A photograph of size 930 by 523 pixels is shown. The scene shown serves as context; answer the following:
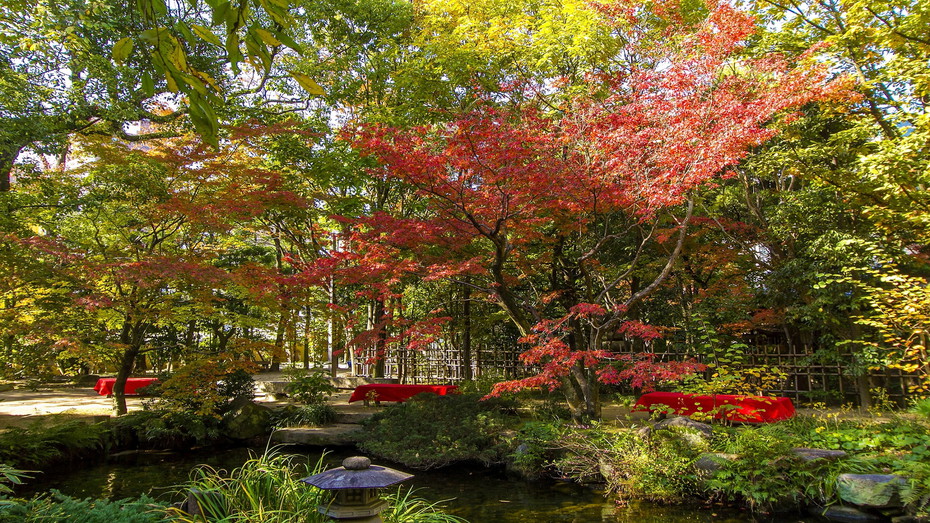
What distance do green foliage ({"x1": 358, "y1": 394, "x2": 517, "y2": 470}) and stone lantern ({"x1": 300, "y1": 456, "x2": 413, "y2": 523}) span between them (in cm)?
384

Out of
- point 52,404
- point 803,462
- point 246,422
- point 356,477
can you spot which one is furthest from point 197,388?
point 803,462

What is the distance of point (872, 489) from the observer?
441cm

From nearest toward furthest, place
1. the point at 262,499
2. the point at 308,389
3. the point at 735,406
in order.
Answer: the point at 262,499 < the point at 735,406 < the point at 308,389

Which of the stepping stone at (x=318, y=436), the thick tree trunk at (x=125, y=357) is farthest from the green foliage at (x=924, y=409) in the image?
the thick tree trunk at (x=125, y=357)

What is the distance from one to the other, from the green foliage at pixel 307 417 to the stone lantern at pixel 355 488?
561cm

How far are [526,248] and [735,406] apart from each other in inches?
140

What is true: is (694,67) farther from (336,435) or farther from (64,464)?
(64,464)

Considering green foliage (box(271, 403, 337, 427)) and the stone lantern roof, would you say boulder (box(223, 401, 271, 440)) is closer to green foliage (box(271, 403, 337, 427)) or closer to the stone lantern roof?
green foliage (box(271, 403, 337, 427))

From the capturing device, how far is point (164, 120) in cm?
911

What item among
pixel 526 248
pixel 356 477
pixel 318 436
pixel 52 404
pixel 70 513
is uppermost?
pixel 526 248

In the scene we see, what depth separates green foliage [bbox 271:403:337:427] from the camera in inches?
322

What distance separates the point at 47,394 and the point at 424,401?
955 cm

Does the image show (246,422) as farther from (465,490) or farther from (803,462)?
(803,462)

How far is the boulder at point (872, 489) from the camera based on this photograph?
4.35m
